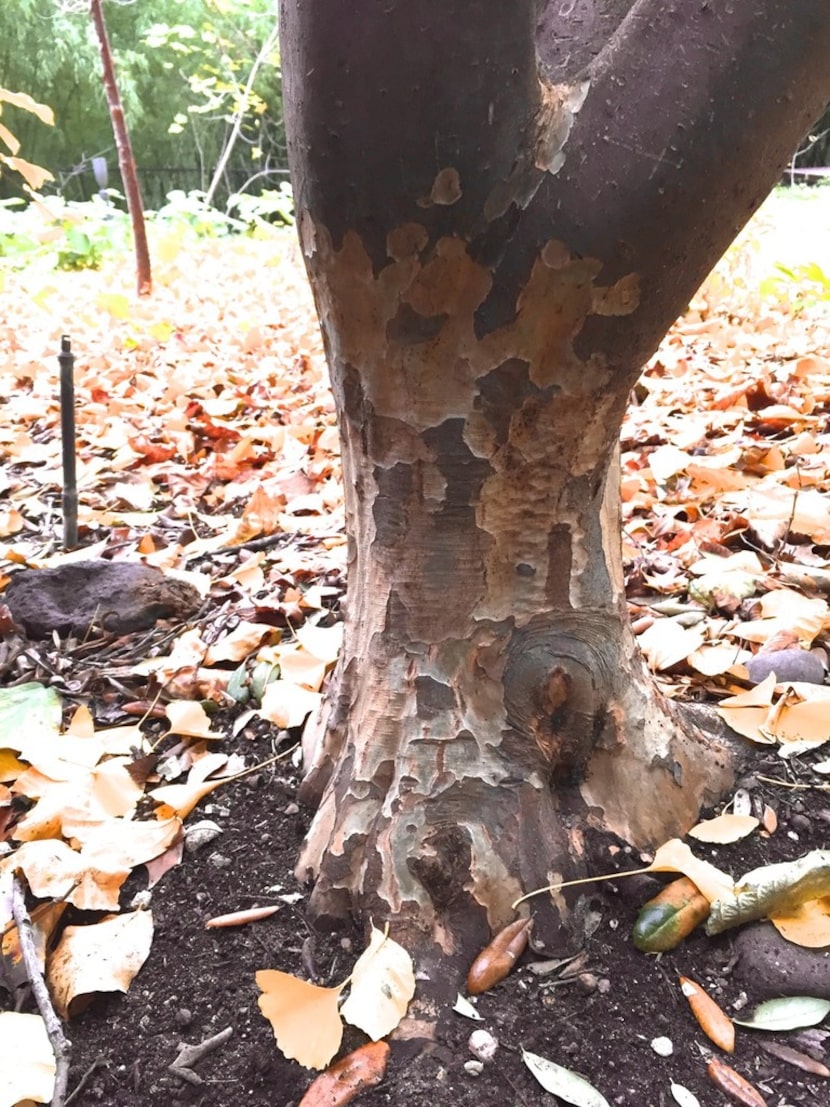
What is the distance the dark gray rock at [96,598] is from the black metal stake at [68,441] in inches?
12.1

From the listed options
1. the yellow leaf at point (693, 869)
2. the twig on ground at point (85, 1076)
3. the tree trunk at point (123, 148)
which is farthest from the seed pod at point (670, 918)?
the tree trunk at point (123, 148)

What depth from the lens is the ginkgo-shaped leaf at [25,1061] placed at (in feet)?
2.19

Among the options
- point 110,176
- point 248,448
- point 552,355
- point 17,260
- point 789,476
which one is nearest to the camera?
point 552,355

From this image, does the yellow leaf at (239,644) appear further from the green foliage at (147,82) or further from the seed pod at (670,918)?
the green foliage at (147,82)

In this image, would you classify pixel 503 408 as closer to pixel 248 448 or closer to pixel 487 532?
pixel 487 532

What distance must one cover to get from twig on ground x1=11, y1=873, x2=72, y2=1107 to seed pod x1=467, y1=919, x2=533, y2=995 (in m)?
0.34

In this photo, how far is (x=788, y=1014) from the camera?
74cm

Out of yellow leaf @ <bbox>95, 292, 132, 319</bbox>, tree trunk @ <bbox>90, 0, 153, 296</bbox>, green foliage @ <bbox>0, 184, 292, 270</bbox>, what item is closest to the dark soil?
yellow leaf @ <bbox>95, 292, 132, 319</bbox>

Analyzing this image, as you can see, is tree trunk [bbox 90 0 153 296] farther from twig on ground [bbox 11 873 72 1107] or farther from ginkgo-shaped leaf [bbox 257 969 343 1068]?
ginkgo-shaped leaf [bbox 257 969 343 1068]

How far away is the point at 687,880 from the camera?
0.82 metres

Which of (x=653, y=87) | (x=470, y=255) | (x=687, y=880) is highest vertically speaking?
(x=653, y=87)

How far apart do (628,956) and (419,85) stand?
74 cm

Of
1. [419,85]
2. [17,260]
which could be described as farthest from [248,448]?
[17,260]

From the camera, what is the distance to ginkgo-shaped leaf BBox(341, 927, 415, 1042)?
70cm
